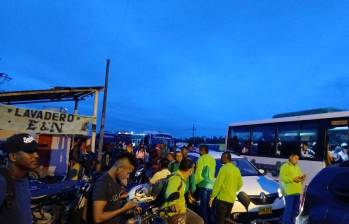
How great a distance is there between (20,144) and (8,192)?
405 mm

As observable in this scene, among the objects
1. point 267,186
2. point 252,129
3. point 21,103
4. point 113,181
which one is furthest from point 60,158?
point 113,181

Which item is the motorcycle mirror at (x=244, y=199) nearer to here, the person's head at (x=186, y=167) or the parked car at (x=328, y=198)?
the person's head at (x=186, y=167)

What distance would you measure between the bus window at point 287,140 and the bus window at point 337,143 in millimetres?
1612

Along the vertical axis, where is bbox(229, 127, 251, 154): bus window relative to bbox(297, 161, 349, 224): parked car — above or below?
above

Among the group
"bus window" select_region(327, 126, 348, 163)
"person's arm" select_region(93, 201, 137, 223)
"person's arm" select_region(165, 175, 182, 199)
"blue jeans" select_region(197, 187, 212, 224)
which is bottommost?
"blue jeans" select_region(197, 187, 212, 224)

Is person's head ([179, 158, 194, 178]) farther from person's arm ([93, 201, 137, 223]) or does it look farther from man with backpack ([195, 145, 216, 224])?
man with backpack ([195, 145, 216, 224])

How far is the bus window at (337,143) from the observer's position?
→ 46.0ft

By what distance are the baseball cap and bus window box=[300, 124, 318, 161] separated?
1298 cm

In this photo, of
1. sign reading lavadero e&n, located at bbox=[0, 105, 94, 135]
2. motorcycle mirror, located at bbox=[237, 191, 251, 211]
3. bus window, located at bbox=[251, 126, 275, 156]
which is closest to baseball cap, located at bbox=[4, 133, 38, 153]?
motorcycle mirror, located at bbox=[237, 191, 251, 211]

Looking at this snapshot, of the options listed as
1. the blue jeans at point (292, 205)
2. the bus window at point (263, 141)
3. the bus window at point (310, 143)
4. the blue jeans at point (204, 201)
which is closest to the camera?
the blue jeans at point (292, 205)

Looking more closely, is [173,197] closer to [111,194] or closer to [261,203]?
[111,194]

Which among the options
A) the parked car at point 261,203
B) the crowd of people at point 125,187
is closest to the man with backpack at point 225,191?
the crowd of people at point 125,187

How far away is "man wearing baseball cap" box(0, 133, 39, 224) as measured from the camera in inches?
123

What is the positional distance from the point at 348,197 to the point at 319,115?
37.7 feet
